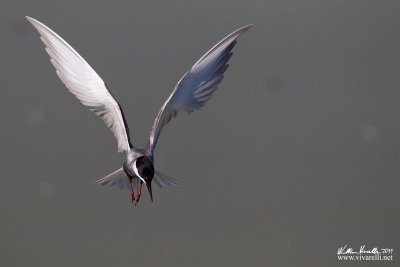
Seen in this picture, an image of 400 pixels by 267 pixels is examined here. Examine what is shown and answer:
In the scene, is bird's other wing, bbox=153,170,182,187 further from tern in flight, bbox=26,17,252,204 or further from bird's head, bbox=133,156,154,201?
bird's head, bbox=133,156,154,201

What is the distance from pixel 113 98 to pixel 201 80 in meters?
0.34

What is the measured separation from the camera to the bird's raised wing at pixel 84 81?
89.3 inches

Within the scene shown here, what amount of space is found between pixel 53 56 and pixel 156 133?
0.44 metres

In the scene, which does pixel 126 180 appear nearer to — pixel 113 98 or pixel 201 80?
pixel 113 98

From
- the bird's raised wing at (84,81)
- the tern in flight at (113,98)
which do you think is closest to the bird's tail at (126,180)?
the tern in flight at (113,98)

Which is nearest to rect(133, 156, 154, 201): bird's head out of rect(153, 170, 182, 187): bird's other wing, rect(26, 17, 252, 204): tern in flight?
rect(26, 17, 252, 204): tern in flight

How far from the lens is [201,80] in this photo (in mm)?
2449

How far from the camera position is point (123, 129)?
7.30ft

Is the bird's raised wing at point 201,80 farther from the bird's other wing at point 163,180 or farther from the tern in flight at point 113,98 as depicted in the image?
the bird's other wing at point 163,180

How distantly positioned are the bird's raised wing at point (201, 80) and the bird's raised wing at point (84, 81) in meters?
0.17

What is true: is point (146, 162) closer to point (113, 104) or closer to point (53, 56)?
point (113, 104)

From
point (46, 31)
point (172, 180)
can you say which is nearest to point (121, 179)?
point (172, 180)

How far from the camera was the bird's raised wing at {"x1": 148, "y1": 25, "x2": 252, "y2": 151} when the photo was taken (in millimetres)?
2371

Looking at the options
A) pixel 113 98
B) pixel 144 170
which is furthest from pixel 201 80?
pixel 144 170
